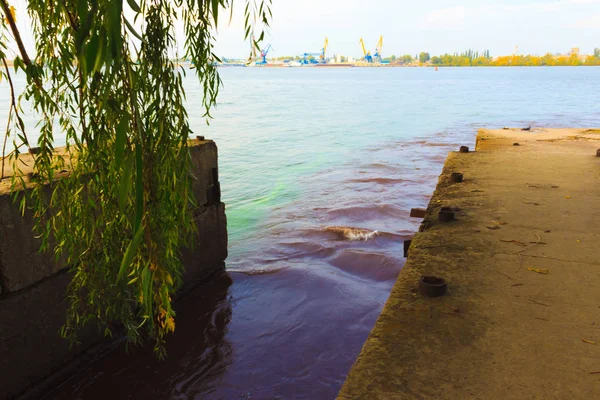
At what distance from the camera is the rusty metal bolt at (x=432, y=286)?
2.98 m

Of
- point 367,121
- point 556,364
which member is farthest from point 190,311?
point 367,121

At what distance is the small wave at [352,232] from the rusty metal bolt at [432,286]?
7.26 m

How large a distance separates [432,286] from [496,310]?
39cm

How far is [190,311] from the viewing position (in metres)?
6.75

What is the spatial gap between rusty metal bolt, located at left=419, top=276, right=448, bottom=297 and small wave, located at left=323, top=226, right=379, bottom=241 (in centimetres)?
726

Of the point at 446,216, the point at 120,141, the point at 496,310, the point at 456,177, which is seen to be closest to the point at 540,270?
the point at 496,310

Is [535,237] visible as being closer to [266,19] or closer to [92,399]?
[266,19]

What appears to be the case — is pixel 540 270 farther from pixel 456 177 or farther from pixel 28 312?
pixel 28 312

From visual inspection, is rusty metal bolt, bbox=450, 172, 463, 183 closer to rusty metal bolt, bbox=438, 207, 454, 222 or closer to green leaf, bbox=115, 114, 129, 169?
rusty metal bolt, bbox=438, 207, 454, 222

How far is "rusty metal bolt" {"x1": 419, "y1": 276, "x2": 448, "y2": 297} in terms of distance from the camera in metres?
2.98

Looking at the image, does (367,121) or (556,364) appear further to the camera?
(367,121)

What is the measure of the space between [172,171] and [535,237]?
3.00 metres

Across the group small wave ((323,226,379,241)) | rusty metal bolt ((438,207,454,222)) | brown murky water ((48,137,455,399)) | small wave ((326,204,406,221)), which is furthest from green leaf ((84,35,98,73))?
small wave ((326,204,406,221))

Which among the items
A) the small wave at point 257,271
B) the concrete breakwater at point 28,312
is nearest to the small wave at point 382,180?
the small wave at point 257,271
